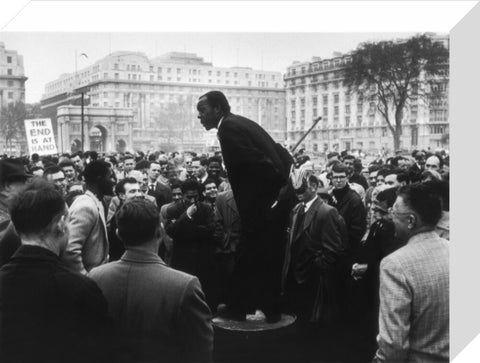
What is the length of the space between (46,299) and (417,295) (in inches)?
72.3

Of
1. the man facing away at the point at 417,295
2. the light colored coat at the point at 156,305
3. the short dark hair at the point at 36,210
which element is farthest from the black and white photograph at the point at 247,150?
the short dark hair at the point at 36,210

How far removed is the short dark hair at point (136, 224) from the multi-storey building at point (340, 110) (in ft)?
7.29

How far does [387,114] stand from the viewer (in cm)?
519

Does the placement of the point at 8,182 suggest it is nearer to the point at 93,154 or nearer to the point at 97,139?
the point at 93,154

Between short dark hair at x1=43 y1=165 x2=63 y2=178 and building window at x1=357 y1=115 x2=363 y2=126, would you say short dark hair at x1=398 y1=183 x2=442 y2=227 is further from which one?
short dark hair at x1=43 y1=165 x2=63 y2=178

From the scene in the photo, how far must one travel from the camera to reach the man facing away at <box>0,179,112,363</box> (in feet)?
7.84

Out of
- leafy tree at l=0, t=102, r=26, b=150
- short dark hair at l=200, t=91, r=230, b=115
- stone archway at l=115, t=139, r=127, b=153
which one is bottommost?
stone archway at l=115, t=139, r=127, b=153

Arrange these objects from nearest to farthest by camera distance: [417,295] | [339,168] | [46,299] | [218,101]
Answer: [46,299], [417,295], [218,101], [339,168]

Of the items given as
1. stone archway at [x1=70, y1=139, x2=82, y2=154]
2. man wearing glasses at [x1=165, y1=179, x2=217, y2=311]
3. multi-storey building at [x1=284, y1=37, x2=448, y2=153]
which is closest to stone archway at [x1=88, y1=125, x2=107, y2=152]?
stone archway at [x1=70, y1=139, x2=82, y2=154]

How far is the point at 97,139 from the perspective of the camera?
490 cm

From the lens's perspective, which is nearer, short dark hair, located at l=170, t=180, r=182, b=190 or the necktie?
the necktie

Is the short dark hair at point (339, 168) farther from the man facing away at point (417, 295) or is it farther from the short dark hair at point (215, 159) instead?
the man facing away at point (417, 295)

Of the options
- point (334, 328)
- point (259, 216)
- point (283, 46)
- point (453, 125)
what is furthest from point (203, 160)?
point (453, 125)

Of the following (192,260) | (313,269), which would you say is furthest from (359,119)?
(192,260)
